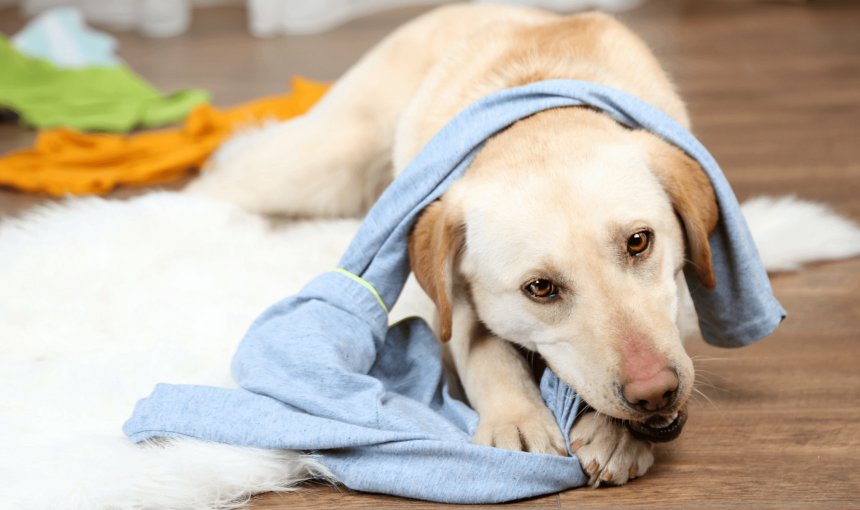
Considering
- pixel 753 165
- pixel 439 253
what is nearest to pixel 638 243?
pixel 439 253

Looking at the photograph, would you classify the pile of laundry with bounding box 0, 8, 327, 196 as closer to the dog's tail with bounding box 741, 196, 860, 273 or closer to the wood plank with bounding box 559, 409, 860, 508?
the dog's tail with bounding box 741, 196, 860, 273

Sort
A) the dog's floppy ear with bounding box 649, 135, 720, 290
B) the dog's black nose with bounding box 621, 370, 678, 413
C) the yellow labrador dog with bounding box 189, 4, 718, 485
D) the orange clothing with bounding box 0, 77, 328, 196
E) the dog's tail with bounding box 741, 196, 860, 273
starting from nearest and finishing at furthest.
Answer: the dog's black nose with bounding box 621, 370, 678, 413 < the yellow labrador dog with bounding box 189, 4, 718, 485 < the dog's floppy ear with bounding box 649, 135, 720, 290 < the dog's tail with bounding box 741, 196, 860, 273 < the orange clothing with bounding box 0, 77, 328, 196

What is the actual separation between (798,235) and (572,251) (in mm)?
1328

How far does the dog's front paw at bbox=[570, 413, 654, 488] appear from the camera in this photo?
→ 1359 millimetres

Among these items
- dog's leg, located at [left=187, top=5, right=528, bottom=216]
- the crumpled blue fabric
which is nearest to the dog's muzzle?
dog's leg, located at [left=187, top=5, right=528, bottom=216]

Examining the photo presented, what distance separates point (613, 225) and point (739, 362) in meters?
0.74

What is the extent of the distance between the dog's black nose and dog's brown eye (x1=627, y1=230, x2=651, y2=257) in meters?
0.28

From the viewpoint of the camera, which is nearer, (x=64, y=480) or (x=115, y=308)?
(x=64, y=480)

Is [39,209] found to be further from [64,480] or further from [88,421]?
[64,480]

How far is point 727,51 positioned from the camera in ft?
14.9

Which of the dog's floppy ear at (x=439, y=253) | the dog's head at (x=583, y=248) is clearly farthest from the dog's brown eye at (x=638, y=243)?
the dog's floppy ear at (x=439, y=253)

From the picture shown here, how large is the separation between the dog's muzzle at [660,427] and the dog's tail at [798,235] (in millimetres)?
1082

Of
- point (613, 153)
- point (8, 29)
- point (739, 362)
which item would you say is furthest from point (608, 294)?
point (8, 29)

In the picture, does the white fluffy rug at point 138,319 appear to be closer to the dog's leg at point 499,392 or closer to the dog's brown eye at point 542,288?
the dog's leg at point 499,392
